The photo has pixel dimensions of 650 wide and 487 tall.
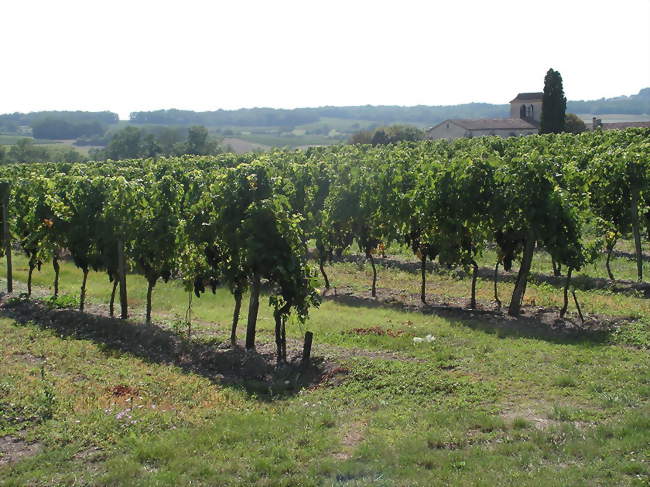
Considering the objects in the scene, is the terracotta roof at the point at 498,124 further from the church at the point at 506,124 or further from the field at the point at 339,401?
the field at the point at 339,401

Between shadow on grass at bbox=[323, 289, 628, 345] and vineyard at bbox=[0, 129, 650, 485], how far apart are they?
11cm

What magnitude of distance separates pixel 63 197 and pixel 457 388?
17173 millimetres

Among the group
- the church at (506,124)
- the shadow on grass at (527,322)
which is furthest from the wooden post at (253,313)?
the church at (506,124)

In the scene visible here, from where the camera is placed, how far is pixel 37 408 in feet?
47.5

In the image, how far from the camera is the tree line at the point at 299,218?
1914cm

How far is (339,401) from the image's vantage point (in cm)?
1506

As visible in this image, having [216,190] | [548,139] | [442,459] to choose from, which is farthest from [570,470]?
[548,139]

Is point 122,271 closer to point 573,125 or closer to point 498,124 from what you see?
point 573,125

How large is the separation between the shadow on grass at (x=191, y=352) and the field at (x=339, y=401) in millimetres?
63

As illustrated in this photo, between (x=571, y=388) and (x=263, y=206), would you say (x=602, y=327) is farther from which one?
(x=263, y=206)

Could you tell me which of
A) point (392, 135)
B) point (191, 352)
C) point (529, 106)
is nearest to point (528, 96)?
point (529, 106)

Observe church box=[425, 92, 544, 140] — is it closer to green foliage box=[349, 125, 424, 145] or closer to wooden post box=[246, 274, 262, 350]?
green foliage box=[349, 125, 424, 145]

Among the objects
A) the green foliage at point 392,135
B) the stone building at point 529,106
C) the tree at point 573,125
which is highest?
the stone building at point 529,106

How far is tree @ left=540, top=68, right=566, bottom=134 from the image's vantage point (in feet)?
273
